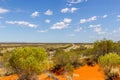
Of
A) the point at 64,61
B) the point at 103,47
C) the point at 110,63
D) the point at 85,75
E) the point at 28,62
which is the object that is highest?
the point at 103,47

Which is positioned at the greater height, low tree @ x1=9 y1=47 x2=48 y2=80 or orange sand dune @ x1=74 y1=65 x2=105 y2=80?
low tree @ x1=9 y1=47 x2=48 y2=80

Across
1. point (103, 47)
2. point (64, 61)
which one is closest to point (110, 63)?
point (64, 61)

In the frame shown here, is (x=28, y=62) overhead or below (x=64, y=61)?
overhead

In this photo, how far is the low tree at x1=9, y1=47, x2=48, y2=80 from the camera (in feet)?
107

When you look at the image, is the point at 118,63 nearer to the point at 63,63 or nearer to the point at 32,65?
the point at 32,65

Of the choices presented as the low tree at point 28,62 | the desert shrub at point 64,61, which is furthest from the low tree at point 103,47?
the low tree at point 28,62

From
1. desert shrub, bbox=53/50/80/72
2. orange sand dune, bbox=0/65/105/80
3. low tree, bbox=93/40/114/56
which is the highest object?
low tree, bbox=93/40/114/56

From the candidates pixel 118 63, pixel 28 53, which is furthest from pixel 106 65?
pixel 28 53

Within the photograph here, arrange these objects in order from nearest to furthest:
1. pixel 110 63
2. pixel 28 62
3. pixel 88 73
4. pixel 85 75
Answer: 1. pixel 28 62
2. pixel 110 63
3. pixel 85 75
4. pixel 88 73

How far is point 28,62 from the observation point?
107 ft

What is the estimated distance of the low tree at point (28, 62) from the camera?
107 feet

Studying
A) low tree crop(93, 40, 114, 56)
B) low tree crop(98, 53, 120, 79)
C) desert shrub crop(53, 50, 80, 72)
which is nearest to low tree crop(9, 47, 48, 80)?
low tree crop(98, 53, 120, 79)

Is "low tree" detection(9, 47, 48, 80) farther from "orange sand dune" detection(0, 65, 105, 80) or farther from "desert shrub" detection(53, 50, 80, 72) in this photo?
"desert shrub" detection(53, 50, 80, 72)

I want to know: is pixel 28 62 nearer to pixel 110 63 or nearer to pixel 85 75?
pixel 110 63
